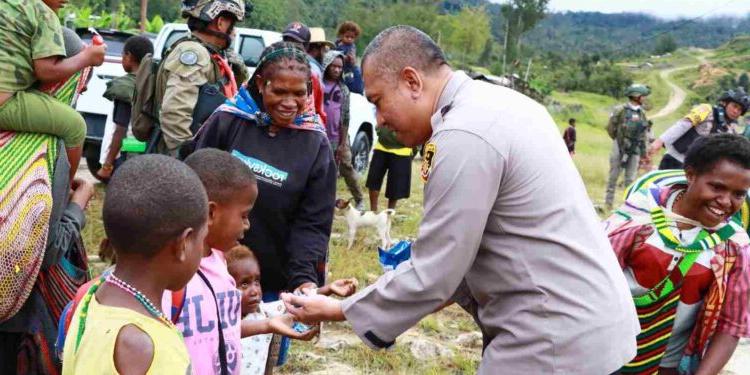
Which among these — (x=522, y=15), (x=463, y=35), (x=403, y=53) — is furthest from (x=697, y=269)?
(x=522, y=15)

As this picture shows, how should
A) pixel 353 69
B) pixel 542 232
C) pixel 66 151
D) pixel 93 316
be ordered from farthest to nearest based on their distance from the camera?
pixel 353 69
pixel 66 151
pixel 542 232
pixel 93 316

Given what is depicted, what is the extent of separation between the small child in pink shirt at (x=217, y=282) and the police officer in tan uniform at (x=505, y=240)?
46 cm

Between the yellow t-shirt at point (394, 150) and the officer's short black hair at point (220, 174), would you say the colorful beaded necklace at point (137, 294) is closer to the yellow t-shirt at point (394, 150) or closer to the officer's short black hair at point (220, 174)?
the officer's short black hair at point (220, 174)

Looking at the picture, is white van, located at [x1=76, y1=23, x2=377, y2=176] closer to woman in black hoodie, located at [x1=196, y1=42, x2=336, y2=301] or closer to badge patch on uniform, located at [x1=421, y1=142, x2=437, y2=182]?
woman in black hoodie, located at [x1=196, y1=42, x2=336, y2=301]

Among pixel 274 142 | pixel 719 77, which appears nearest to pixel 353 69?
pixel 274 142

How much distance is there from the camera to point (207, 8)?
410 centimetres

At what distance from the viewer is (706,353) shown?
2.99m

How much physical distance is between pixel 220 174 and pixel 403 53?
0.74m

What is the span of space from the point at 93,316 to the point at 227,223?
77cm

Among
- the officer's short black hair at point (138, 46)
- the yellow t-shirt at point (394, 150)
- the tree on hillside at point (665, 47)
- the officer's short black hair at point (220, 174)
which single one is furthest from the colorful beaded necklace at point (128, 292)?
the tree on hillside at point (665, 47)

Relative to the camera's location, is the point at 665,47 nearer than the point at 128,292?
No

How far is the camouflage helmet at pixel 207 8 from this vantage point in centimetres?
409

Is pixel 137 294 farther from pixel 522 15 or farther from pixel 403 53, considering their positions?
pixel 522 15

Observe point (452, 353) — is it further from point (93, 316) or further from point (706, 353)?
point (93, 316)
